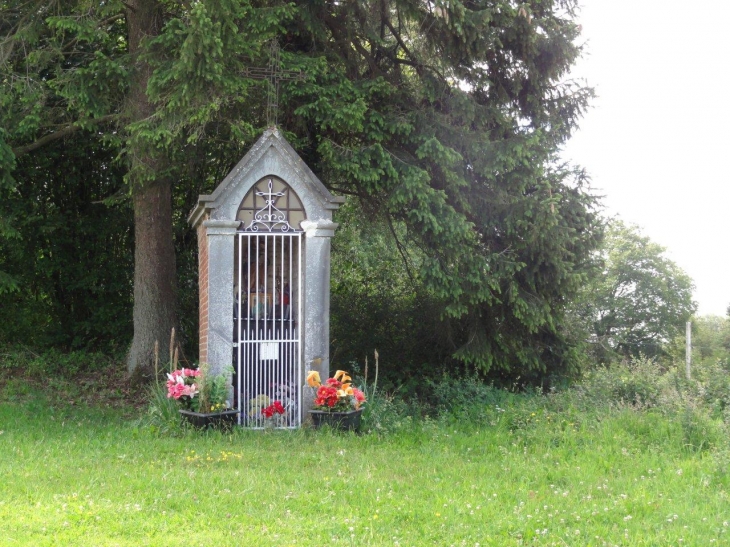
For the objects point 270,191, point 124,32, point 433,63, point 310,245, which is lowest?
point 310,245

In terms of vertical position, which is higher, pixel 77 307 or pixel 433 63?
pixel 433 63

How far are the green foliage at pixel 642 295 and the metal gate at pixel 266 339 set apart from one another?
87.2 ft

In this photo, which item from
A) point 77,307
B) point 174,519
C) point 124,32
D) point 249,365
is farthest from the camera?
point 77,307

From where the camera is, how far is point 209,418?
8.10 meters

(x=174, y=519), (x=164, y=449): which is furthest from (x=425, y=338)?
(x=174, y=519)

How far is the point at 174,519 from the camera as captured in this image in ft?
16.7

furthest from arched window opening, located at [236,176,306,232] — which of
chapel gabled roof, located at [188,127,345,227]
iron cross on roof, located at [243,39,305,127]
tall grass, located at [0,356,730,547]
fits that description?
tall grass, located at [0,356,730,547]

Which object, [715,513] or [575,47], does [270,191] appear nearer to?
[575,47]

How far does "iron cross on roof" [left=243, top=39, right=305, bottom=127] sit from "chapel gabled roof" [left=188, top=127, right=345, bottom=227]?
74cm

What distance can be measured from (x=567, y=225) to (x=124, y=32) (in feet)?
26.3

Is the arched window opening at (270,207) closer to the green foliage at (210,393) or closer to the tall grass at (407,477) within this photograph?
the green foliage at (210,393)

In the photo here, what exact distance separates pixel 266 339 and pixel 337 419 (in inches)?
51.7

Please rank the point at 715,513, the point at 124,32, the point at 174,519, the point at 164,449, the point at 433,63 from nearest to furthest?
the point at 174,519, the point at 715,513, the point at 164,449, the point at 433,63, the point at 124,32

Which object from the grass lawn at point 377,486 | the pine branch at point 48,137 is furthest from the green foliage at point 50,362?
the grass lawn at point 377,486
